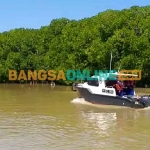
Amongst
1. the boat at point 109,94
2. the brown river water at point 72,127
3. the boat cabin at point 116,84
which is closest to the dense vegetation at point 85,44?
the boat cabin at point 116,84

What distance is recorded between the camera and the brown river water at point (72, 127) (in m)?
12.8

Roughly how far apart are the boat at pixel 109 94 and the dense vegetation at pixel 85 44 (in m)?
16.8

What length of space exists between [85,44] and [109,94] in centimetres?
2339

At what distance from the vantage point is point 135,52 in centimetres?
4103

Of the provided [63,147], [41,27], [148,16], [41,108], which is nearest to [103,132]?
[63,147]

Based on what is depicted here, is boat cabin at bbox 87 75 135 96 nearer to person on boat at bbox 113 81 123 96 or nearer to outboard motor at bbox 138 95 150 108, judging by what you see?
person on boat at bbox 113 81 123 96

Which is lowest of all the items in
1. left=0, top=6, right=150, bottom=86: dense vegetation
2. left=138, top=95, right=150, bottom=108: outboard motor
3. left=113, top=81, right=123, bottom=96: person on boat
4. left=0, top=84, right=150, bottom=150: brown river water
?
left=0, top=84, right=150, bottom=150: brown river water

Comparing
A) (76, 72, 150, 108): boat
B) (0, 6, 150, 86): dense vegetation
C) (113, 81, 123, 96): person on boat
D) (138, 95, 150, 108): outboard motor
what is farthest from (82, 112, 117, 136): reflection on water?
(0, 6, 150, 86): dense vegetation

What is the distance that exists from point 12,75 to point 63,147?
43.1 metres

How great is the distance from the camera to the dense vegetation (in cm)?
4091

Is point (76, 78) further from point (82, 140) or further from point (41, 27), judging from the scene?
point (82, 140)

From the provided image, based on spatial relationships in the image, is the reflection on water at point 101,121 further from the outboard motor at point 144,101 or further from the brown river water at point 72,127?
the outboard motor at point 144,101

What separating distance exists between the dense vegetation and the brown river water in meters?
18.8

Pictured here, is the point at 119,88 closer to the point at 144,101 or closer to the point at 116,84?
the point at 116,84
